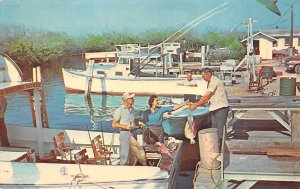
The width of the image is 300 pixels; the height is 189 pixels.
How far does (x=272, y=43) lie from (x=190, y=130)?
19.0 feet

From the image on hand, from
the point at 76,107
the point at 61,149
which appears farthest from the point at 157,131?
the point at 76,107

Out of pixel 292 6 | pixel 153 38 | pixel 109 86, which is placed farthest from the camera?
pixel 109 86

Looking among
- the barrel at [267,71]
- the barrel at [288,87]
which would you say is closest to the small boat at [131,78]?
the barrel at [267,71]

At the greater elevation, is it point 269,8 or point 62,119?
point 269,8

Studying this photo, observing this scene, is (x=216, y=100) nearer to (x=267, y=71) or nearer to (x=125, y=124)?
(x=125, y=124)

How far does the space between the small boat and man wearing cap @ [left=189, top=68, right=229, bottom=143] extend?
19.3 ft

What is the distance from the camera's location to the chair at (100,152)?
209 inches

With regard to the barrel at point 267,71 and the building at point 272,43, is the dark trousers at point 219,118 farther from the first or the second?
the barrel at point 267,71

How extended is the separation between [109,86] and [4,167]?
28.9 feet

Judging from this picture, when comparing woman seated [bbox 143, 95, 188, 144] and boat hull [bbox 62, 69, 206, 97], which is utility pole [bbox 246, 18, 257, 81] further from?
woman seated [bbox 143, 95, 188, 144]

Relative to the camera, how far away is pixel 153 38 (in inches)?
324

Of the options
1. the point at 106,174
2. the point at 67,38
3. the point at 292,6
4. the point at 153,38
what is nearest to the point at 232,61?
the point at 153,38

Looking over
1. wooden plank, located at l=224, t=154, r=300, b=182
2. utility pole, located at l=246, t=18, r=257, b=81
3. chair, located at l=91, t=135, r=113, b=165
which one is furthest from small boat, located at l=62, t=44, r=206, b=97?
wooden plank, located at l=224, t=154, r=300, b=182

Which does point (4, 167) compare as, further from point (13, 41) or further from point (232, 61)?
point (232, 61)
